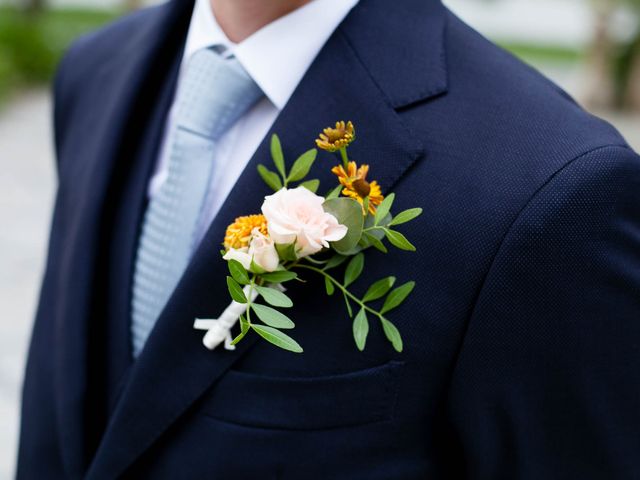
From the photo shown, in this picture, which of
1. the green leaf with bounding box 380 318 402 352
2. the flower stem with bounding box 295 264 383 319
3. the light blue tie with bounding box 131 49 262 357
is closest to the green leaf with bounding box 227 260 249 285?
the flower stem with bounding box 295 264 383 319

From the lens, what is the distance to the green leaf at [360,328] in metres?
1.19

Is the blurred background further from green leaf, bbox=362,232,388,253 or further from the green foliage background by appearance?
green leaf, bbox=362,232,388,253

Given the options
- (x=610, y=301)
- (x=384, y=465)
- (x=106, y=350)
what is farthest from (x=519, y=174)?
(x=106, y=350)

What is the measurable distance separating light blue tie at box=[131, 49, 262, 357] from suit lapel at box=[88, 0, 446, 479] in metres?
0.12

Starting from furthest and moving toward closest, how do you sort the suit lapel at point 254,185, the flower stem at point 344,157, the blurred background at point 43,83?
the blurred background at point 43,83 → the suit lapel at point 254,185 → the flower stem at point 344,157

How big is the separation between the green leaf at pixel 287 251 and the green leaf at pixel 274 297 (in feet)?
0.15

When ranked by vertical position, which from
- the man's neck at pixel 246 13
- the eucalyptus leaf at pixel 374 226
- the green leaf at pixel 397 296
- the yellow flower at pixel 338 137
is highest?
the man's neck at pixel 246 13

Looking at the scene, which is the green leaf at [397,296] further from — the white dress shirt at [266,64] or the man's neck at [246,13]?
the man's neck at [246,13]

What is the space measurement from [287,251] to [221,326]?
0.20m

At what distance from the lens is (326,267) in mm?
1229

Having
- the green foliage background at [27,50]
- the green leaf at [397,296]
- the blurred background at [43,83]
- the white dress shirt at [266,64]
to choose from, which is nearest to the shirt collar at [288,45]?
the white dress shirt at [266,64]

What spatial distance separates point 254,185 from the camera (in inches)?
52.0

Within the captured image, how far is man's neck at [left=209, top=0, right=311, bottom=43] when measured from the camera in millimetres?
1429

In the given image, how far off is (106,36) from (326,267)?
91 cm
